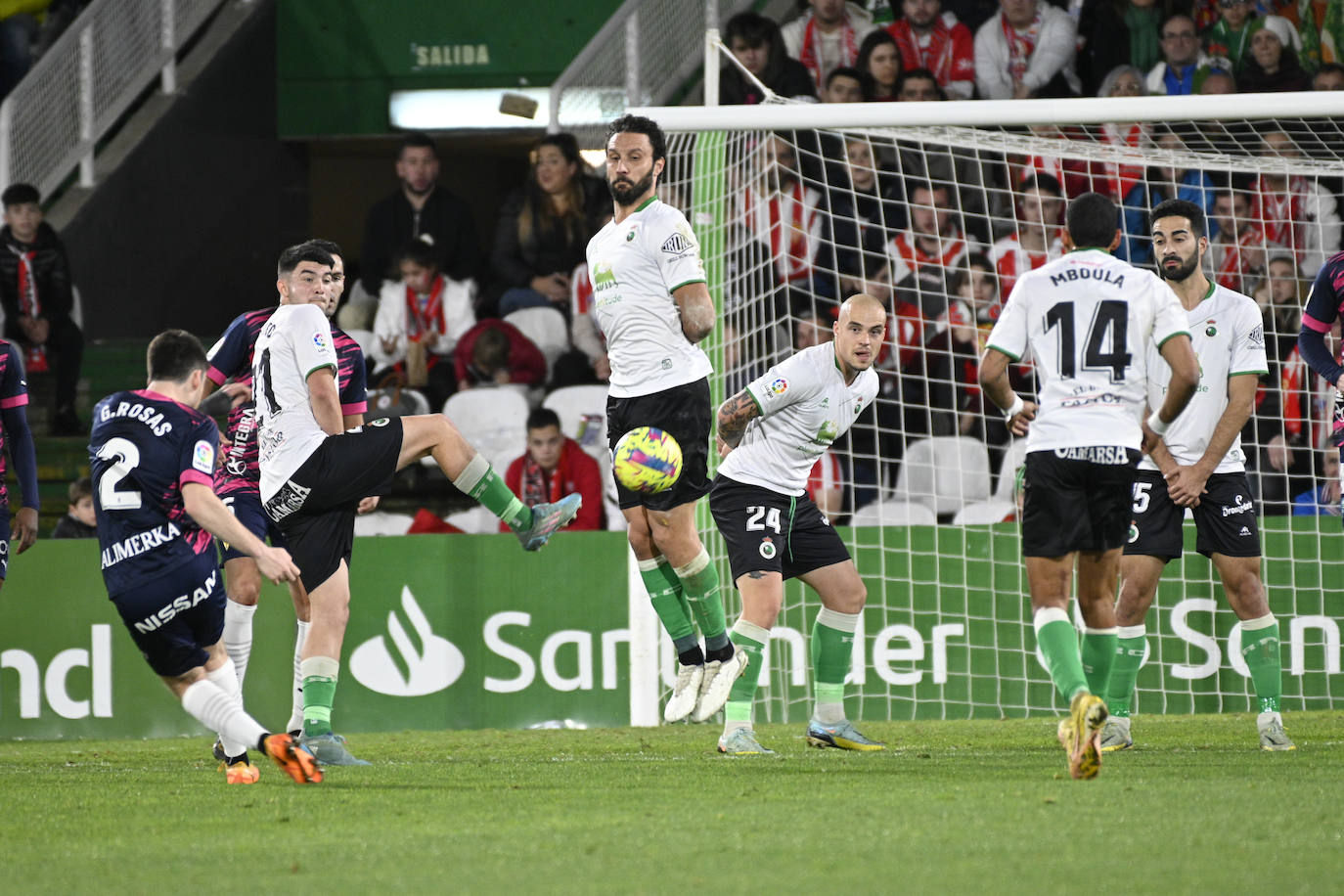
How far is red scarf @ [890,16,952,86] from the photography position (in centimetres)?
1429

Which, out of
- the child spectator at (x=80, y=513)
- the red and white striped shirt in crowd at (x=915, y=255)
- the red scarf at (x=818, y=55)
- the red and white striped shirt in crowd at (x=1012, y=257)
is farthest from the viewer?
the red scarf at (x=818, y=55)

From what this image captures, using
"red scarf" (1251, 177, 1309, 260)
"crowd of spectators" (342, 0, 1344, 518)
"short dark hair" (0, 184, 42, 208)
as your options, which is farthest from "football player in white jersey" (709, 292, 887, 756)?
"short dark hair" (0, 184, 42, 208)

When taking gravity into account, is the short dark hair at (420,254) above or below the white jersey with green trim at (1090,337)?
above

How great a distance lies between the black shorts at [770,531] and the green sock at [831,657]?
27 cm

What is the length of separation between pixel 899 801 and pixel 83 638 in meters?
6.83

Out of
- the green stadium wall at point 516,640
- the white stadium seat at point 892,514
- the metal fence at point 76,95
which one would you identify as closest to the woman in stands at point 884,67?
the white stadium seat at point 892,514

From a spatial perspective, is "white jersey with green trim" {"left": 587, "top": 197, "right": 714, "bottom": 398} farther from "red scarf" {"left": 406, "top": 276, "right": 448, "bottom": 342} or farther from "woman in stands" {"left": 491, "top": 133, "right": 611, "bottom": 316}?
"woman in stands" {"left": 491, "top": 133, "right": 611, "bottom": 316}

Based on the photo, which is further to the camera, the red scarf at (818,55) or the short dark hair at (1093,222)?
the red scarf at (818,55)

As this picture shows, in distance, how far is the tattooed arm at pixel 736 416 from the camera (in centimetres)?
676

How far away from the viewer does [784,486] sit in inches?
279

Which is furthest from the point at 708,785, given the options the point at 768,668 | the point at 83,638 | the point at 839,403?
the point at 83,638

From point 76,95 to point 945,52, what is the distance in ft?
27.0

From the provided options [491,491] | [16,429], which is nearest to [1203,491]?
[491,491]

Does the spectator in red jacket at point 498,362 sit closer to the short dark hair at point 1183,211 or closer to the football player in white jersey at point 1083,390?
the short dark hair at point 1183,211
